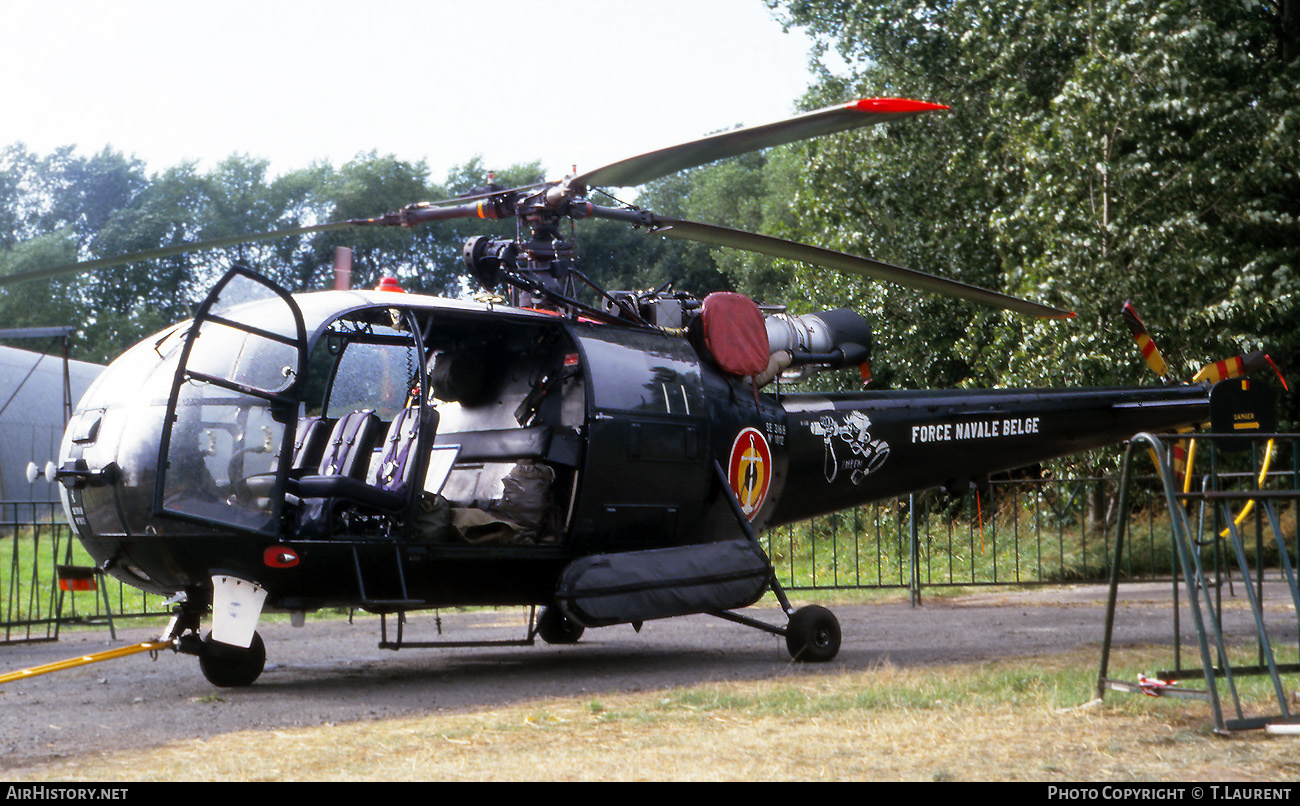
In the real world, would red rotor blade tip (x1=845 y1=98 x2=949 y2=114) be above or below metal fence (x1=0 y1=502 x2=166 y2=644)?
above

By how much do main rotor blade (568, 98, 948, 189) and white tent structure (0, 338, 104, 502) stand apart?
2524 cm

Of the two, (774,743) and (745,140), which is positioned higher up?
(745,140)

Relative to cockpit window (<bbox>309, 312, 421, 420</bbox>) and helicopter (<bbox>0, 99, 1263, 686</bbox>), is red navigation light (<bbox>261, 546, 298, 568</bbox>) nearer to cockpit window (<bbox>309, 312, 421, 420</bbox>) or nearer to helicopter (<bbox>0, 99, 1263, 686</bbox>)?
helicopter (<bbox>0, 99, 1263, 686</bbox>)

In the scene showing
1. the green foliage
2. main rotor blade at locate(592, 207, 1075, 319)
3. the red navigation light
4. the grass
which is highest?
the green foliage

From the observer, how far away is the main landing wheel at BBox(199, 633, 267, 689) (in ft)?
22.7

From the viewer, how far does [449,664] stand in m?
8.70

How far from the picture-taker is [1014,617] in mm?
11008

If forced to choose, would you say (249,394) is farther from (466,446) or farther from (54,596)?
(54,596)

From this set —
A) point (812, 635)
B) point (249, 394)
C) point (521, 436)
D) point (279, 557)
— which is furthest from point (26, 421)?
point (812, 635)

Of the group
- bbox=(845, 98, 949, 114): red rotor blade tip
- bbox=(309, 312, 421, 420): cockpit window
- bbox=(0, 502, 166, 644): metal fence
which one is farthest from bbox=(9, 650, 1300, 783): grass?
bbox=(0, 502, 166, 644): metal fence

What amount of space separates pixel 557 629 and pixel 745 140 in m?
4.80

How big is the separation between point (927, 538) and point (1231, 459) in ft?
15.6

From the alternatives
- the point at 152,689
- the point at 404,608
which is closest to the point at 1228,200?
the point at 404,608

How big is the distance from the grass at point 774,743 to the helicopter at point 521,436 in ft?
4.42
